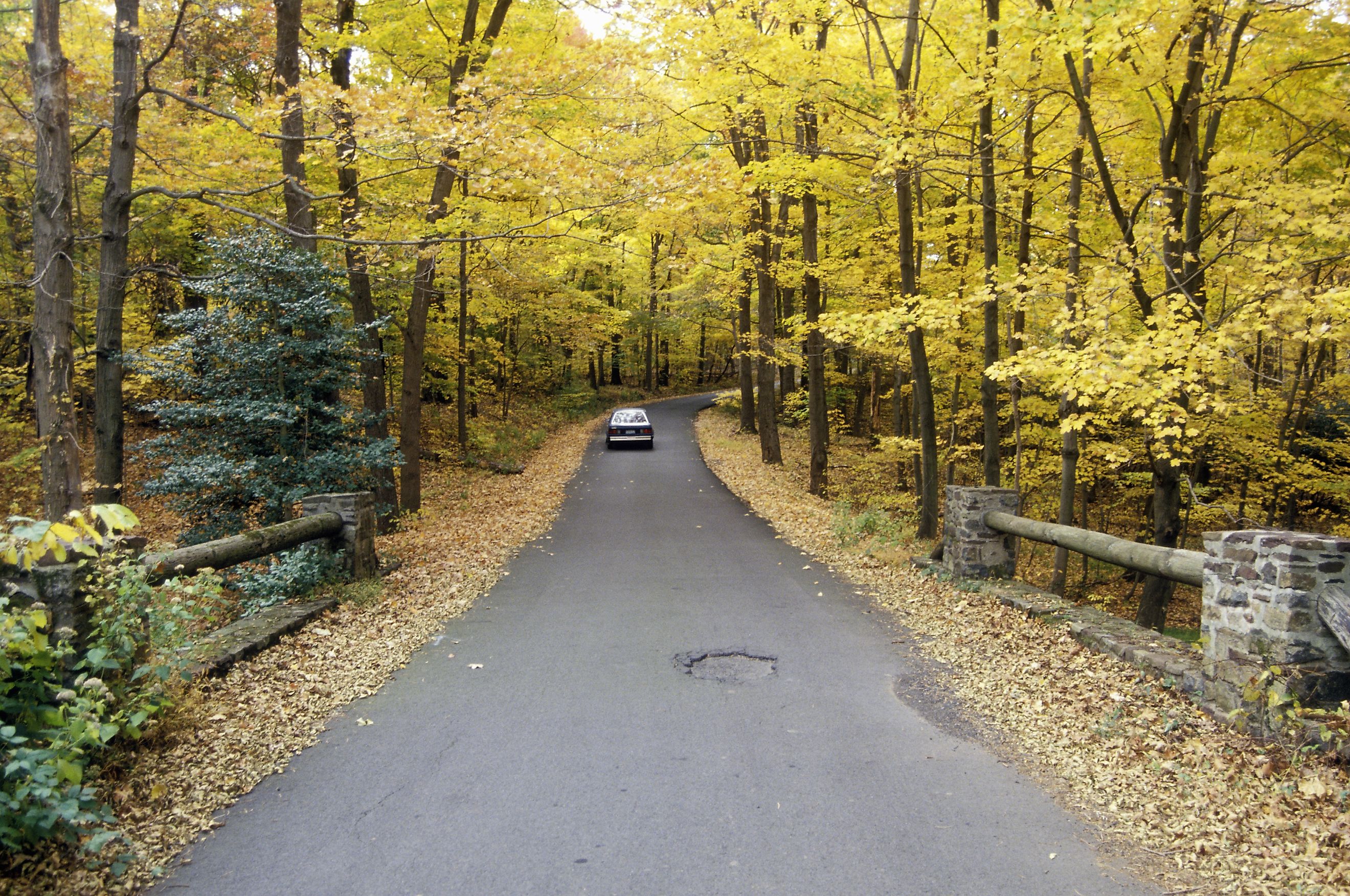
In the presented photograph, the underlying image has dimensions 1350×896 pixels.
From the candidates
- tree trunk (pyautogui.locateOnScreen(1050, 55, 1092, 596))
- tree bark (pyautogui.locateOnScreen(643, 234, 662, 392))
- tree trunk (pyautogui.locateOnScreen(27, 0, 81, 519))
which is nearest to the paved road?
tree trunk (pyautogui.locateOnScreen(27, 0, 81, 519))

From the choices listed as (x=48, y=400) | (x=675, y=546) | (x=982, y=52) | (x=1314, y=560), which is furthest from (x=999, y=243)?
(x=48, y=400)

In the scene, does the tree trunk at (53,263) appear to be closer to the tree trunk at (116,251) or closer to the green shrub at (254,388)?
the green shrub at (254,388)

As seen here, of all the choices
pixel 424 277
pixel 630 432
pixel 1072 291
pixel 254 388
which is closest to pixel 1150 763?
pixel 1072 291

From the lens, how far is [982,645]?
6738mm

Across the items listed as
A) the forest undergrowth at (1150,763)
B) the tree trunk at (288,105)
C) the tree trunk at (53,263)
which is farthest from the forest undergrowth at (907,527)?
the tree trunk at (53,263)

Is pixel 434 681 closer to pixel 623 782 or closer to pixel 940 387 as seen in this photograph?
→ pixel 623 782

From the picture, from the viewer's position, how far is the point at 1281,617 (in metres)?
4.48

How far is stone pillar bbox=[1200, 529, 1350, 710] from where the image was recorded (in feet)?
14.5

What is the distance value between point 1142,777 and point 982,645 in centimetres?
238

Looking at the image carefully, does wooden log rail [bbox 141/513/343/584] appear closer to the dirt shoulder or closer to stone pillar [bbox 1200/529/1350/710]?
the dirt shoulder

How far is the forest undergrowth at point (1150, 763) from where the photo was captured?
3.58 meters

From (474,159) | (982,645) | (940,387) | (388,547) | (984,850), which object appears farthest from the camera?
(940,387)

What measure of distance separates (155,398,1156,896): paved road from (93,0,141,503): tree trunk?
5467 mm

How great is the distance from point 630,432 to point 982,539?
16613 millimetres
